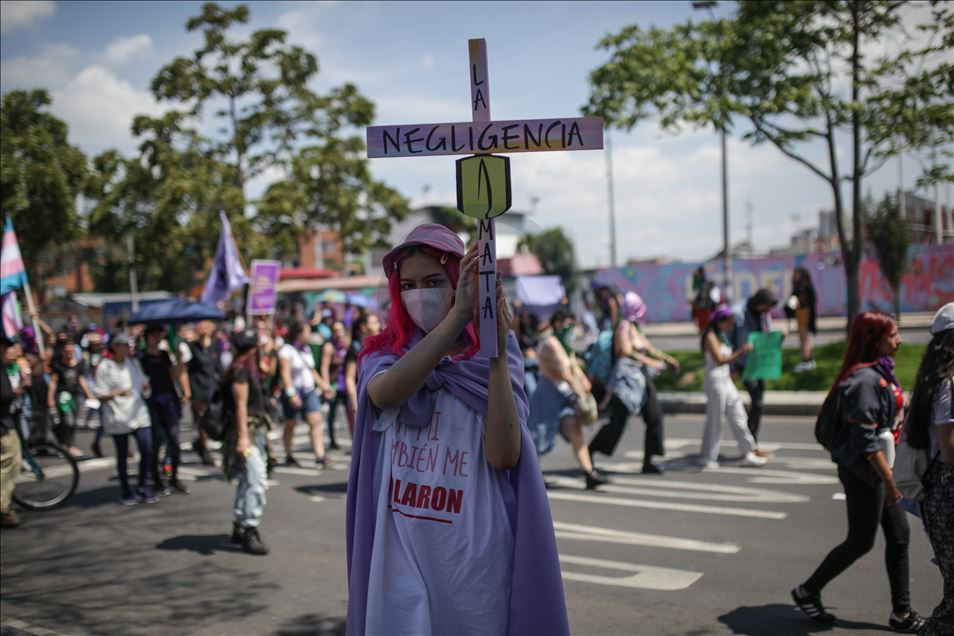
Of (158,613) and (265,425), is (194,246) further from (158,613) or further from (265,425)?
(158,613)

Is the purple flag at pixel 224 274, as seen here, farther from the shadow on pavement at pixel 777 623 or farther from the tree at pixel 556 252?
the tree at pixel 556 252

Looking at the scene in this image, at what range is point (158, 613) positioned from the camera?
522 centimetres

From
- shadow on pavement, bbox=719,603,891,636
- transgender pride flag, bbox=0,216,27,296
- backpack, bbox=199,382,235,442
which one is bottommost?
shadow on pavement, bbox=719,603,891,636

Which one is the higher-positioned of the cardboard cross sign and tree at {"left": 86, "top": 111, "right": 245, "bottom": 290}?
tree at {"left": 86, "top": 111, "right": 245, "bottom": 290}

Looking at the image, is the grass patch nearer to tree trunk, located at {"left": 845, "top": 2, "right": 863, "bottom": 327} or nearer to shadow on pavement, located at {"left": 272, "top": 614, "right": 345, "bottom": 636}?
tree trunk, located at {"left": 845, "top": 2, "right": 863, "bottom": 327}

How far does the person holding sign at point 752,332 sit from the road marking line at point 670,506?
81.0 inches

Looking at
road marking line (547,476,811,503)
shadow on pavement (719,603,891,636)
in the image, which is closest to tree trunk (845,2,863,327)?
road marking line (547,476,811,503)

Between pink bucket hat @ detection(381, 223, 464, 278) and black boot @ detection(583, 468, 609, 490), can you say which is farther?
black boot @ detection(583, 468, 609, 490)

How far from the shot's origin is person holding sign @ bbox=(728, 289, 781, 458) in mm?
9570

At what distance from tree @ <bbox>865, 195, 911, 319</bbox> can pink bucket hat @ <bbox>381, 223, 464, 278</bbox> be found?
2403 centimetres

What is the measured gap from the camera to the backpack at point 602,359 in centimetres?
868

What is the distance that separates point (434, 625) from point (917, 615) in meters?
3.33

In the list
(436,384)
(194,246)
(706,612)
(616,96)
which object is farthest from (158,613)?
(194,246)

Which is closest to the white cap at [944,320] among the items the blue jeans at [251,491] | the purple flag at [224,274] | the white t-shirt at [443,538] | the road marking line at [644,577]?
the road marking line at [644,577]
